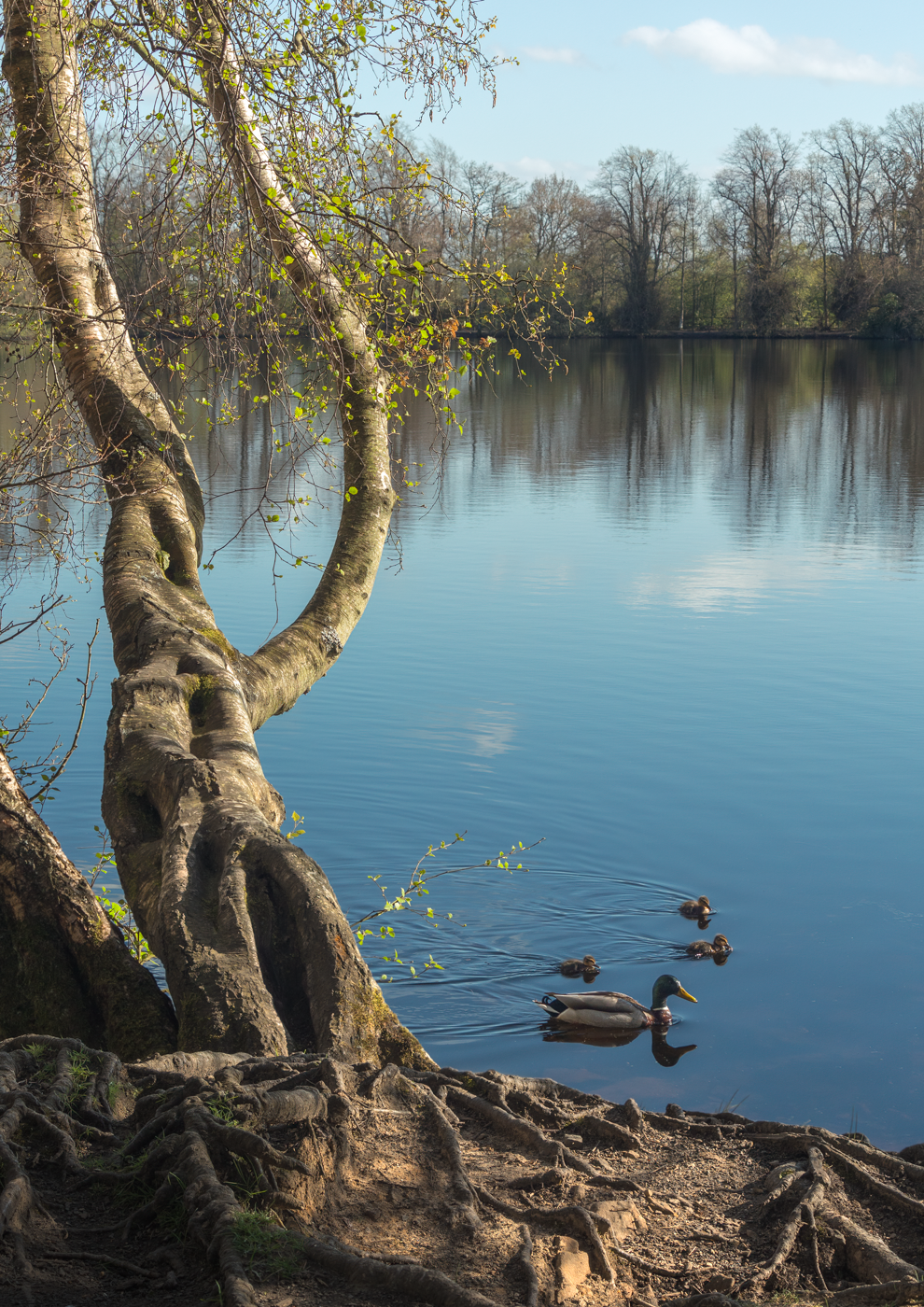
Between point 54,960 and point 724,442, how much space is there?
40731 mm

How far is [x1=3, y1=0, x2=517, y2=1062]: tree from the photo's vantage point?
5.62 meters

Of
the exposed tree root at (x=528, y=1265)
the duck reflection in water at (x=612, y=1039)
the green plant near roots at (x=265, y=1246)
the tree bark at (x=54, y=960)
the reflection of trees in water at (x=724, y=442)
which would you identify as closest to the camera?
the green plant near roots at (x=265, y=1246)

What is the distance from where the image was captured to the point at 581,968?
10.4 m

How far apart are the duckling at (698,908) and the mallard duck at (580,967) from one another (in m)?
1.31

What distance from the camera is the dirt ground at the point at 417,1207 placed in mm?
3715

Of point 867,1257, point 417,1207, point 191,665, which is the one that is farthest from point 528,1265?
point 191,665

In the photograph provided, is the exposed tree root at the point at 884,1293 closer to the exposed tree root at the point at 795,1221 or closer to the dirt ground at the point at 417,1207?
the dirt ground at the point at 417,1207

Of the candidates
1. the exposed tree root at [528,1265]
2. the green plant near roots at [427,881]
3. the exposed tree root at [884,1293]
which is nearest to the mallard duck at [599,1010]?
the green plant near roots at [427,881]

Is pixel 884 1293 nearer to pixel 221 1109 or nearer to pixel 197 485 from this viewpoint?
pixel 221 1109

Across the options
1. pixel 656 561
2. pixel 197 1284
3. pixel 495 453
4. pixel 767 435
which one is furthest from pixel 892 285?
pixel 197 1284

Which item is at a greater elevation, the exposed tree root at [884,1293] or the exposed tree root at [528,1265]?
the exposed tree root at [528,1265]

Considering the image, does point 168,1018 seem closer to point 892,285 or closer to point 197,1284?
point 197,1284

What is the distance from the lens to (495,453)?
41250 mm

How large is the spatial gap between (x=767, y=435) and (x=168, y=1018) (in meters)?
42.5
